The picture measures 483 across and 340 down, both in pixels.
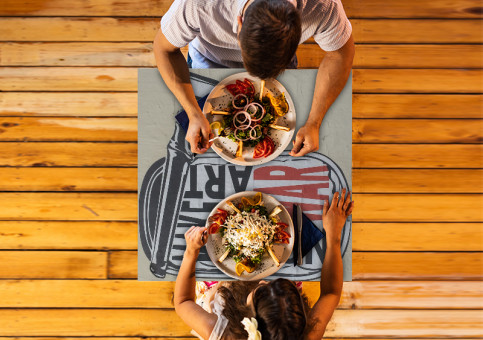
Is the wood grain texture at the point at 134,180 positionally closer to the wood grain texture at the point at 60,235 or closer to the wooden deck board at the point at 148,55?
the wood grain texture at the point at 60,235

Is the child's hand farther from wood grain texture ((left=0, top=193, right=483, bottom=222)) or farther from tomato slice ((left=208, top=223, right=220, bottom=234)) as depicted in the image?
wood grain texture ((left=0, top=193, right=483, bottom=222))

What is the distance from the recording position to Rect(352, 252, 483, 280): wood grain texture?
2.36m

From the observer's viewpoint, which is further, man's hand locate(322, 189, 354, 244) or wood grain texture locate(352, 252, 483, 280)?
wood grain texture locate(352, 252, 483, 280)

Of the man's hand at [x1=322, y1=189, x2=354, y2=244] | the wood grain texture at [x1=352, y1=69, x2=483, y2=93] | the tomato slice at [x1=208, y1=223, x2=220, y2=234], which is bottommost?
the tomato slice at [x1=208, y1=223, x2=220, y2=234]

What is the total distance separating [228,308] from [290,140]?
0.77m

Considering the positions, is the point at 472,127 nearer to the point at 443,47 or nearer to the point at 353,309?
the point at 443,47

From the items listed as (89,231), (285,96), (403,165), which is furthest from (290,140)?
(89,231)

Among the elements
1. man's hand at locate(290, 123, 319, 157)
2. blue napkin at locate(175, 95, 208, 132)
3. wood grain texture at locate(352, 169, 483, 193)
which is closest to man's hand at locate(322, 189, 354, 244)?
man's hand at locate(290, 123, 319, 157)

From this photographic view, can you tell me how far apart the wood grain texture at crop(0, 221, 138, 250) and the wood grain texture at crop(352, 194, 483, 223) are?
1578mm

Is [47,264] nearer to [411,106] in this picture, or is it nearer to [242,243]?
[242,243]

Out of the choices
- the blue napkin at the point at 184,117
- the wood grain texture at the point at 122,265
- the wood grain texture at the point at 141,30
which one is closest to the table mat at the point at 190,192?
the blue napkin at the point at 184,117

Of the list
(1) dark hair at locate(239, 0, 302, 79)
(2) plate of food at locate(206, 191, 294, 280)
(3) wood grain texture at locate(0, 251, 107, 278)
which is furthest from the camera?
(3) wood grain texture at locate(0, 251, 107, 278)

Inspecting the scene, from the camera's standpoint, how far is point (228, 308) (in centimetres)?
149

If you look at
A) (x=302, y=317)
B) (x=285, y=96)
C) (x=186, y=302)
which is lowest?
(x=186, y=302)
